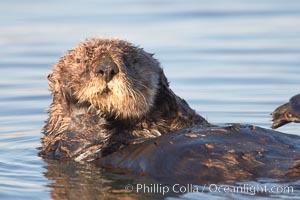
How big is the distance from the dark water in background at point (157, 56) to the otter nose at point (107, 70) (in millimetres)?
684

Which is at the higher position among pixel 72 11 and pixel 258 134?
pixel 72 11

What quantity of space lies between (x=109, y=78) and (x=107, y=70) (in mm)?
61

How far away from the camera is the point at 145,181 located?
693cm

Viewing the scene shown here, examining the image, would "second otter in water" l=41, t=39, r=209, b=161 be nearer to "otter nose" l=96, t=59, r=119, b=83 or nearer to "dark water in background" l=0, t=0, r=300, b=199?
"otter nose" l=96, t=59, r=119, b=83

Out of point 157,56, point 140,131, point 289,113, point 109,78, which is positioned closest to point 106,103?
point 109,78

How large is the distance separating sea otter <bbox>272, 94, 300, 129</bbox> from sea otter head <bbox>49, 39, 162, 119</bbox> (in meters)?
1.03

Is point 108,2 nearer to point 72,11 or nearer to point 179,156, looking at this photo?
point 72,11

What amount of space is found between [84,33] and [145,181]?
534 centimetres

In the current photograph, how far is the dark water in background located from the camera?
290 inches

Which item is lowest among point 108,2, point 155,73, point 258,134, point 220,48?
point 258,134

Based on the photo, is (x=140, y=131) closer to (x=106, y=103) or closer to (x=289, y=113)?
(x=106, y=103)

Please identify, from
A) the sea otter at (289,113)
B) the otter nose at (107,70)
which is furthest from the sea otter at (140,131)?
the sea otter at (289,113)

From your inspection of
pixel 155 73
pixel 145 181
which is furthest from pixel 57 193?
pixel 155 73

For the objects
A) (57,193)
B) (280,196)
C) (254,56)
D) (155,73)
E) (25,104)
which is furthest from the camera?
(254,56)
